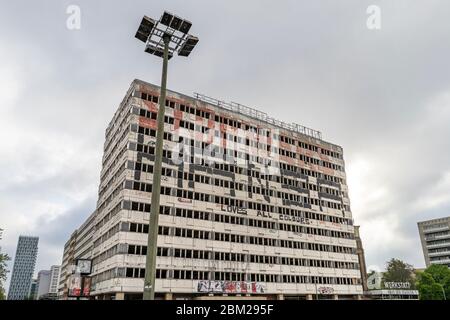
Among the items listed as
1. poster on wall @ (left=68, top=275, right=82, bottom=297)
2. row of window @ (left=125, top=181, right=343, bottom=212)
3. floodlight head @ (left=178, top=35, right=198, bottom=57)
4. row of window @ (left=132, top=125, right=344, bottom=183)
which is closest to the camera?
floodlight head @ (left=178, top=35, right=198, bottom=57)

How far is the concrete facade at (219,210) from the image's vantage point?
172 feet

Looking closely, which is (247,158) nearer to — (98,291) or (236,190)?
(236,190)

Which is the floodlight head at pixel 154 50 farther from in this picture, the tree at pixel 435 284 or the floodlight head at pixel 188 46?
the tree at pixel 435 284

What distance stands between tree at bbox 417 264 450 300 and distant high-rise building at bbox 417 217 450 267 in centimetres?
5496

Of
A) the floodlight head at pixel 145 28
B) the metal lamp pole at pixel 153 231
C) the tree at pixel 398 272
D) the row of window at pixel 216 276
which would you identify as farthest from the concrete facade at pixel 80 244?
the tree at pixel 398 272

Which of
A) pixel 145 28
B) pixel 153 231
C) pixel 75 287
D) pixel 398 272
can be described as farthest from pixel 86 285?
pixel 398 272

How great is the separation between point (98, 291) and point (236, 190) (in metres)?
28.0

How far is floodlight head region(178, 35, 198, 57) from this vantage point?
2351 centimetres

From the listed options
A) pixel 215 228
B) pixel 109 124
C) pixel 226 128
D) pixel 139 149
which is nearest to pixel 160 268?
pixel 215 228

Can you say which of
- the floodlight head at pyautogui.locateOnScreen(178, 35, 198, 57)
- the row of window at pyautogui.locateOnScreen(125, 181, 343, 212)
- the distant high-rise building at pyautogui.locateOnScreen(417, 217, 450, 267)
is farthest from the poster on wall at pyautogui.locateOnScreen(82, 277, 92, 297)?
the distant high-rise building at pyautogui.locateOnScreen(417, 217, 450, 267)

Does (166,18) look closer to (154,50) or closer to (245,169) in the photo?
(154,50)

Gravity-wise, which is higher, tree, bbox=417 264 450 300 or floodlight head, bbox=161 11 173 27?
floodlight head, bbox=161 11 173 27

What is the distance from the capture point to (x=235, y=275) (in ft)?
192

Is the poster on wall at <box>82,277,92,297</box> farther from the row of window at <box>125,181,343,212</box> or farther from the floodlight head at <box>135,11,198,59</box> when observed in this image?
the floodlight head at <box>135,11,198,59</box>
